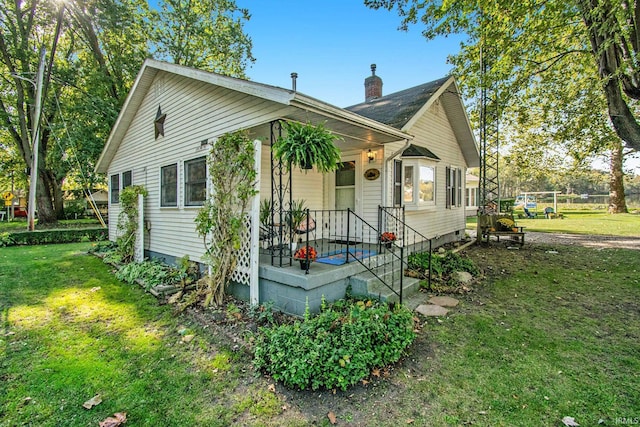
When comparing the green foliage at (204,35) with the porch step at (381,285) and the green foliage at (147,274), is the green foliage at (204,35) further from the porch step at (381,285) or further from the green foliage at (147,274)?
the porch step at (381,285)

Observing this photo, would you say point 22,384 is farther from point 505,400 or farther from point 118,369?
point 505,400

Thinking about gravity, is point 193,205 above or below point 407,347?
above

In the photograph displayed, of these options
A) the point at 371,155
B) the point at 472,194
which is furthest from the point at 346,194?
the point at 472,194

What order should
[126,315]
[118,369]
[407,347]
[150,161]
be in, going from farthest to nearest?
1. [150,161]
2. [126,315]
3. [407,347]
4. [118,369]

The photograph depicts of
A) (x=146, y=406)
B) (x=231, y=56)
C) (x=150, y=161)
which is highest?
(x=231, y=56)

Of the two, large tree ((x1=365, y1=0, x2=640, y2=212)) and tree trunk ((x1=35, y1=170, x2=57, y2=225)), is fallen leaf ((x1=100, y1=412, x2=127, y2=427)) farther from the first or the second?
tree trunk ((x1=35, y1=170, x2=57, y2=225))

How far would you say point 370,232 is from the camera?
23.4 ft

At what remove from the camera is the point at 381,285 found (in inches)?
198

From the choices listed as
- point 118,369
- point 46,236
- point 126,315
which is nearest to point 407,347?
point 118,369

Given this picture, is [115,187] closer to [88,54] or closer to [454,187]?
[88,54]

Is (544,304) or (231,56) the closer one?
(544,304)

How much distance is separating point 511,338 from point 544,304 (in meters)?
1.75

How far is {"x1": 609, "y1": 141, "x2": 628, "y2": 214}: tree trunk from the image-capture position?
19402 mm

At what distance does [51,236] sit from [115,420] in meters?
14.6
